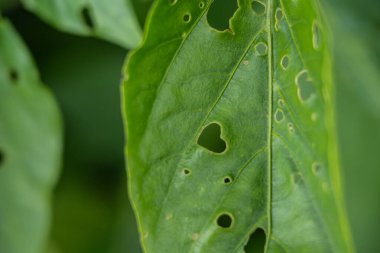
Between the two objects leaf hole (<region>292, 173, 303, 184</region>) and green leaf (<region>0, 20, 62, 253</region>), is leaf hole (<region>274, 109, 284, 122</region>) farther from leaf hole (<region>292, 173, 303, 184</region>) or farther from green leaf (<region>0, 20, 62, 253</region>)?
green leaf (<region>0, 20, 62, 253</region>)

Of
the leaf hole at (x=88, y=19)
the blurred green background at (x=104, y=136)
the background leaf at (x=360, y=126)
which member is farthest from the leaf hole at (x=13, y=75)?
the background leaf at (x=360, y=126)

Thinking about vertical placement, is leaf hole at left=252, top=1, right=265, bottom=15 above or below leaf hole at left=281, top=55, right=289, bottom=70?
above

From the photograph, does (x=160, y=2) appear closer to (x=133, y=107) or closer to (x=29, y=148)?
(x=133, y=107)

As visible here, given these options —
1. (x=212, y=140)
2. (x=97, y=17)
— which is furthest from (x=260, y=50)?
(x=212, y=140)

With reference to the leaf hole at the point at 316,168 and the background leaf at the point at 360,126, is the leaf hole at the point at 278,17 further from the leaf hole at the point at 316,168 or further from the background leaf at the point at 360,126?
the background leaf at the point at 360,126

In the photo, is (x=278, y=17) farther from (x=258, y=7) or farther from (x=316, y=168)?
(x=316, y=168)

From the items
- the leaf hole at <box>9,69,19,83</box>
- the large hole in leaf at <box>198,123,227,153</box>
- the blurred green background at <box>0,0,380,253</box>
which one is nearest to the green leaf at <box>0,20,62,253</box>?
the leaf hole at <box>9,69,19,83</box>

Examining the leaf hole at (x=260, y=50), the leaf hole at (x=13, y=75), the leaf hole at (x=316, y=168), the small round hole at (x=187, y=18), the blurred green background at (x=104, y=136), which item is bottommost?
the blurred green background at (x=104, y=136)
